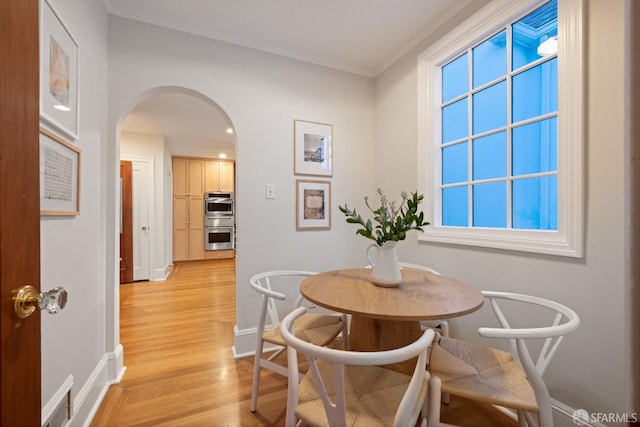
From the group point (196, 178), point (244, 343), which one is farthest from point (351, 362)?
A: point (196, 178)

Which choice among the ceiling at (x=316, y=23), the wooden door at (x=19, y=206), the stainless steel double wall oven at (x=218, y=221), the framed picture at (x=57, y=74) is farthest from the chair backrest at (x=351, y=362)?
the stainless steel double wall oven at (x=218, y=221)

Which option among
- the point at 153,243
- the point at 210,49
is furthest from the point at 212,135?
the point at 210,49

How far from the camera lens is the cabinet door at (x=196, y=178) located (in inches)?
239

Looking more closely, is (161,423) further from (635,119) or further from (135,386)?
(635,119)

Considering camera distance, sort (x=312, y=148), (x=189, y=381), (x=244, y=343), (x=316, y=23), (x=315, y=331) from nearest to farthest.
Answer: (x=315, y=331) < (x=189, y=381) < (x=316, y=23) < (x=244, y=343) < (x=312, y=148)

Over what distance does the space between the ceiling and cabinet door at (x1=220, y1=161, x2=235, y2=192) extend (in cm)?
456

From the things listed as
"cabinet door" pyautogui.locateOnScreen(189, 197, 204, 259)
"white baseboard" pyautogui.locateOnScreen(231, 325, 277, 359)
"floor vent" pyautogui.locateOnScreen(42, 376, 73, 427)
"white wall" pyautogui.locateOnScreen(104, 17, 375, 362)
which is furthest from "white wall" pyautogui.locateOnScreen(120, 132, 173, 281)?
"floor vent" pyautogui.locateOnScreen(42, 376, 73, 427)

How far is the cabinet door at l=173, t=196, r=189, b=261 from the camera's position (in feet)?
19.5

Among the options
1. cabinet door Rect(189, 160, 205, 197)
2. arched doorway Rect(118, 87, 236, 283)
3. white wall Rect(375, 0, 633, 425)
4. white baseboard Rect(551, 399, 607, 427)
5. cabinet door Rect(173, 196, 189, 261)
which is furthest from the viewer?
cabinet door Rect(189, 160, 205, 197)

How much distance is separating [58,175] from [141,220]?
3.87 meters

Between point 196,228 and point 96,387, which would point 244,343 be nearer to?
point 96,387

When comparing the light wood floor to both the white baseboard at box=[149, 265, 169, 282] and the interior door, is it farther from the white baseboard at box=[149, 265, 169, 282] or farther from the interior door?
the interior door

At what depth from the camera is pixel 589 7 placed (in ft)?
4.17

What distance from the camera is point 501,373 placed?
3.64 ft
